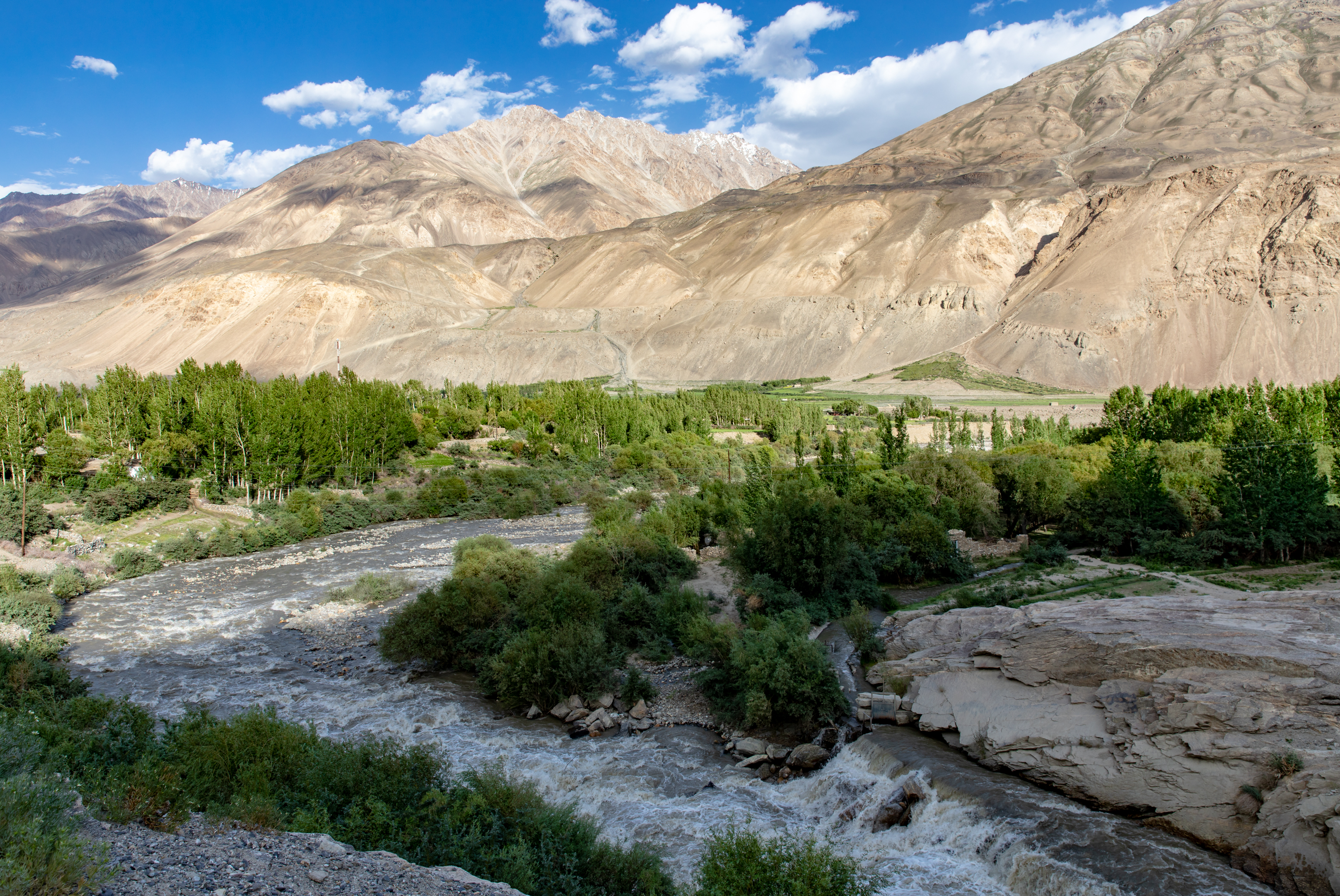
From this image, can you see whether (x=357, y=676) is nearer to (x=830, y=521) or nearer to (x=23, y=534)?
(x=830, y=521)

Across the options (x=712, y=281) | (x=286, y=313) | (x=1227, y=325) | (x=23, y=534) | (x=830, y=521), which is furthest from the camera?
(x=712, y=281)

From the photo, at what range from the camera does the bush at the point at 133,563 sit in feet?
113

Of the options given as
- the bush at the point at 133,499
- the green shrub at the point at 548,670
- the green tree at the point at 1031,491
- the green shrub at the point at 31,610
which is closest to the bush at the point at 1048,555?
the green tree at the point at 1031,491

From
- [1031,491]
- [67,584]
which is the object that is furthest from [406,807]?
[1031,491]

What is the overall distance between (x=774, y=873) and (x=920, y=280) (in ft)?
442

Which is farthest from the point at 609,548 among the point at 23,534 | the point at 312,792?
the point at 23,534

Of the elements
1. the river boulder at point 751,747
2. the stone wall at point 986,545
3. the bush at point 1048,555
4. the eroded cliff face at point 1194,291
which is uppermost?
the eroded cliff face at point 1194,291

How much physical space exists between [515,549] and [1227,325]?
103405 mm

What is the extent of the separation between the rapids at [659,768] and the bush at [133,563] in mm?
3168

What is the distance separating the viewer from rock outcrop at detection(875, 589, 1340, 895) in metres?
12.0

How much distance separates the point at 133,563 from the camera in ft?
115

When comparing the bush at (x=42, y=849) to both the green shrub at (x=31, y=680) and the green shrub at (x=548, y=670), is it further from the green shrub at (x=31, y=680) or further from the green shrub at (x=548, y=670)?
the green shrub at (x=548, y=670)

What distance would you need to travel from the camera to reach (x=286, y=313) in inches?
5448

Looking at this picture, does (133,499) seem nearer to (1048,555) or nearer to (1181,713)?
(1048,555)
